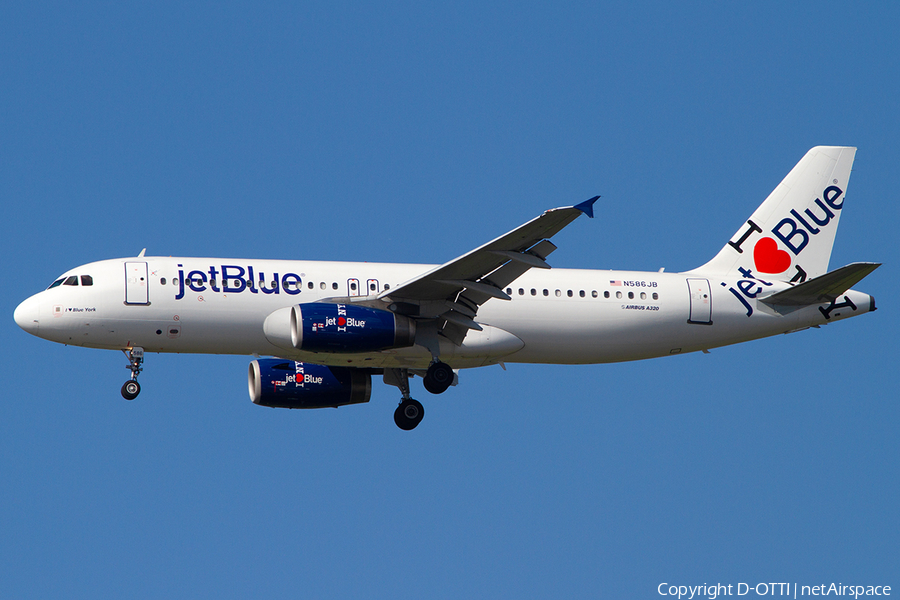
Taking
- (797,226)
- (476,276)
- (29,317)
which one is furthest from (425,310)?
(797,226)

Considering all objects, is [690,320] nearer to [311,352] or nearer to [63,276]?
[311,352]

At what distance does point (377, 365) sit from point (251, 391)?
15.5 ft

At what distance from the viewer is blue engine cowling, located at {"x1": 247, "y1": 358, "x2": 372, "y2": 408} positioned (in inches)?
1417

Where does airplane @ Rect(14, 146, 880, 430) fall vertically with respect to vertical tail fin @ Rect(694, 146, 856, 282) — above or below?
below

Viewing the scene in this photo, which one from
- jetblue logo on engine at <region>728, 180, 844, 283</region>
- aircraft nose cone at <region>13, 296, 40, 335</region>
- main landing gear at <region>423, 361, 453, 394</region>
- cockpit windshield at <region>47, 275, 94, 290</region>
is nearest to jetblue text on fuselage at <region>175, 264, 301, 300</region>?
cockpit windshield at <region>47, 275, 94, 290</region>

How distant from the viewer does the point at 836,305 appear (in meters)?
35.5

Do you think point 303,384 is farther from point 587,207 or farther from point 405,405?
point 587,207

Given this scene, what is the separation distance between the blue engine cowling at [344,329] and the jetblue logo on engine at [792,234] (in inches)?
499

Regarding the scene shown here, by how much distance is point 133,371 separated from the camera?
32.7 metres

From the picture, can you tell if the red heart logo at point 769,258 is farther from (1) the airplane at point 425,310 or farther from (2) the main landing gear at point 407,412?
(2) the main landing gear at point 407,412

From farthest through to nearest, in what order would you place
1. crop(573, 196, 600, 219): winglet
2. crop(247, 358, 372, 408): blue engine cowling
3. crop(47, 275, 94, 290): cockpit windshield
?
crop(247, 358, 372, 408): blue engine cowling → crop(47, 275, 94, 290): cockpit windshield → crop(573, 196, 600, 219): winglet

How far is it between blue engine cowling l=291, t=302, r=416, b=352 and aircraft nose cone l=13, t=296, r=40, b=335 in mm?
7261

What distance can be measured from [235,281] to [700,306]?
1384 centimetres

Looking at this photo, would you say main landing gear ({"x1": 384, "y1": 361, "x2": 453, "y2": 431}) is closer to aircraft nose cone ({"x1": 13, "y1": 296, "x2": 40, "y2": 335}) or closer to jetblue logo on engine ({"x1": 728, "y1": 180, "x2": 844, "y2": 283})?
aircraft nose cone ({"x1": 13, "y1": 296, "x2": 40, "y2": 335})
